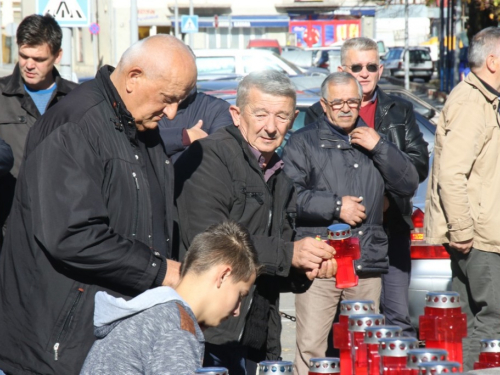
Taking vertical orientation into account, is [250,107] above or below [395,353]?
above

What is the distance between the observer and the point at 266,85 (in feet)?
13.8

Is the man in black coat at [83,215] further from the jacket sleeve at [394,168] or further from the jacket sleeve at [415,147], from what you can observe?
the jacket sleeve at [415,147]

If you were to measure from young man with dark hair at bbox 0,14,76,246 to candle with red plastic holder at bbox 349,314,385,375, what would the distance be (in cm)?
262

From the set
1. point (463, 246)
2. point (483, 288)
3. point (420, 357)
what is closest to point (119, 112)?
point (420, 357)

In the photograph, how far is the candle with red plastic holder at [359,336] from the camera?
310 centimetres

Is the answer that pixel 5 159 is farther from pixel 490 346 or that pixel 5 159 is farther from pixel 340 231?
pixel 490 346

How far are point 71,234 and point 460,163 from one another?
280 cm

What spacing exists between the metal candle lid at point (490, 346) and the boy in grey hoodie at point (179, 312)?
962 mm

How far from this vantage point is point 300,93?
961 cm

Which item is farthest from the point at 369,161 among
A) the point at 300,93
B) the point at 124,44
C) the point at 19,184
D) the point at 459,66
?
the point at 124,44

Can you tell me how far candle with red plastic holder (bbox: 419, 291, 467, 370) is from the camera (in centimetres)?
323

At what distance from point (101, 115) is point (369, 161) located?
2357mm

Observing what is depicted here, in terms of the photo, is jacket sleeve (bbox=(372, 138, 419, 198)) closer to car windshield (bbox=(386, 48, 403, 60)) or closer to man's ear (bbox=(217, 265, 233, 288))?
man's ear (bbox=(217, 265, 233, 288))

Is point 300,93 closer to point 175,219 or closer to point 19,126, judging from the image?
point 19,126
